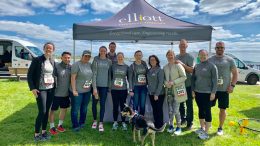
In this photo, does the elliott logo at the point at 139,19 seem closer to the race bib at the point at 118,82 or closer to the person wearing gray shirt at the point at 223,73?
the race bib at the point at 118,82

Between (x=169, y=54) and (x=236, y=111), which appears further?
(x=236, y=111)

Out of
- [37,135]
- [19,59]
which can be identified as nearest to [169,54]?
[37,135]

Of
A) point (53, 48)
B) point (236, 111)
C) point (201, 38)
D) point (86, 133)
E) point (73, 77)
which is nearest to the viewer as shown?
point (53, 48)

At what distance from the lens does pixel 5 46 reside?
13172 millimetres

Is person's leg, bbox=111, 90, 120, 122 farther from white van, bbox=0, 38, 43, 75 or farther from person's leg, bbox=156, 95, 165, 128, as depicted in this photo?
white van, bbox=0, 38, 43, 75

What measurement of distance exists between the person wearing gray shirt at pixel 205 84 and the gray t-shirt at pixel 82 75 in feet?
6.24

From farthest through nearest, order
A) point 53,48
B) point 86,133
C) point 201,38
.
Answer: point 201,38
point 86,133
point 53,48

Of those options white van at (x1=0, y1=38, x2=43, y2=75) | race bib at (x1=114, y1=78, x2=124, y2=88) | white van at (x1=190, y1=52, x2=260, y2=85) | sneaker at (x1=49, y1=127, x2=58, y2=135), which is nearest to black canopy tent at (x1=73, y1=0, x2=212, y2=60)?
race bib at (x1=114, y1=78, x2=124, y2=88)

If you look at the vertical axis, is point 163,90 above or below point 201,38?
below

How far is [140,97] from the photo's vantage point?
4609mm

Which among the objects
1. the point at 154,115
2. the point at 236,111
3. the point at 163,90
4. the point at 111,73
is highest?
the point at 111,73

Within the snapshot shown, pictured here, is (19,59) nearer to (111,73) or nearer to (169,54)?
(111,73)

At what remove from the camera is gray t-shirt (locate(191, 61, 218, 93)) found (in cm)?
407

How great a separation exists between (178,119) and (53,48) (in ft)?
8.59
